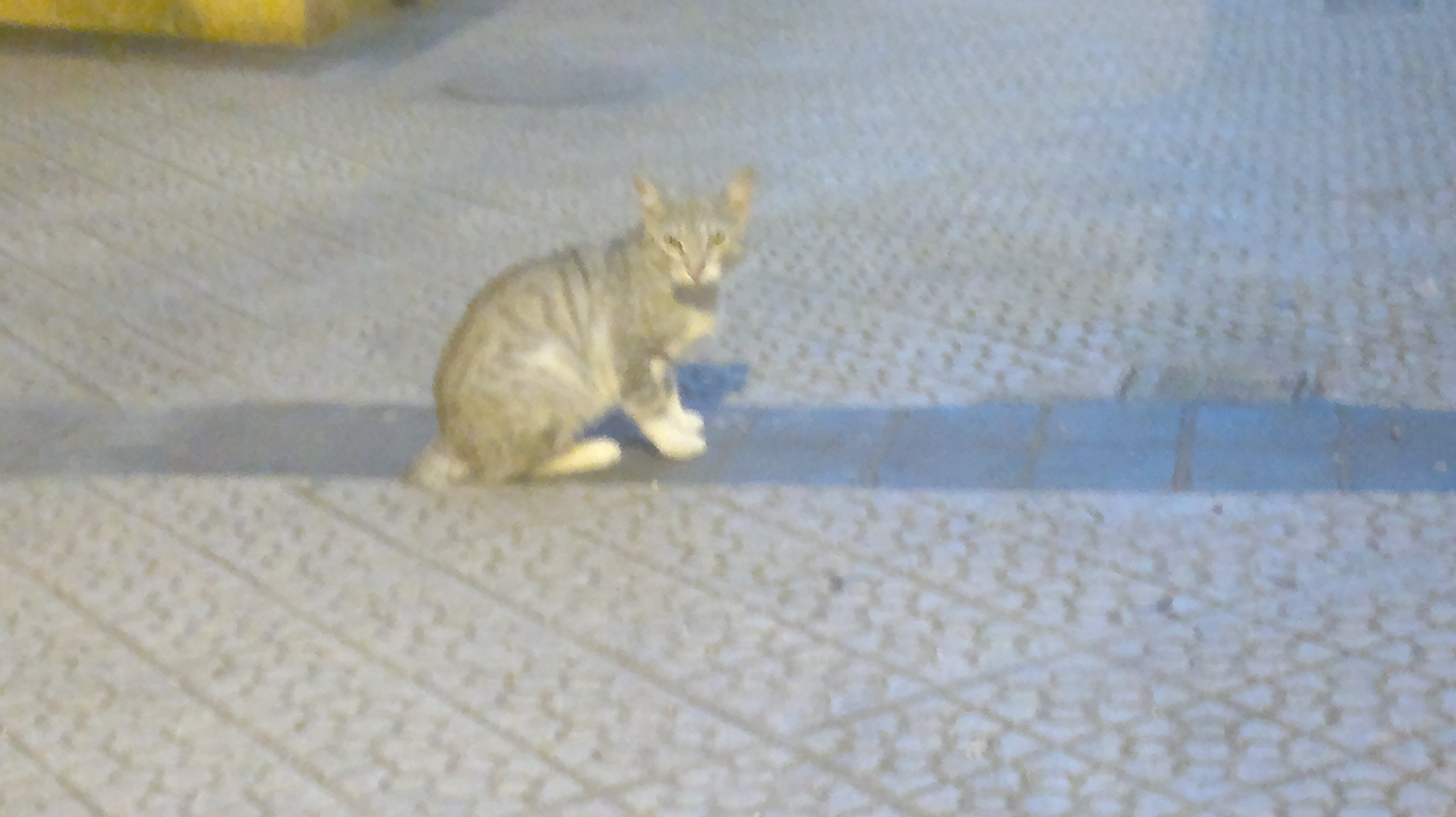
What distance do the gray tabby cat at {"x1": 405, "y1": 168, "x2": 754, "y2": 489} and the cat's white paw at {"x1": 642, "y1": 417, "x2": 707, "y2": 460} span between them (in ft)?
0.08

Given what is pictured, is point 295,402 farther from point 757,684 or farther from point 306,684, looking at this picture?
point 757,684

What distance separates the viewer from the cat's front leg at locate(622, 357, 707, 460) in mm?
3770

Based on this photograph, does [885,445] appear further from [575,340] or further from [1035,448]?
[575,340]

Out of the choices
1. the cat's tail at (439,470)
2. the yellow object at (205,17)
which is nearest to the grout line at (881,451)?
the cat's tail at (439,470)

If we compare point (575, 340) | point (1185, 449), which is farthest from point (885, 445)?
point (575, 340)

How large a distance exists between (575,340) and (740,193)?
0.62 metres

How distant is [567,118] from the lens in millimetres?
7285

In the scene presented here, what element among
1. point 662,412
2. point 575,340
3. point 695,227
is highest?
point 695,227

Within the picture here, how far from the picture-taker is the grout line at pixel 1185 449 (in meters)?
3.63

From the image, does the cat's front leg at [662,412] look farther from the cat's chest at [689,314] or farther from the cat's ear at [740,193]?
the cat's ear at [740,193]

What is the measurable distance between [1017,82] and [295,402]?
4689 millimetres

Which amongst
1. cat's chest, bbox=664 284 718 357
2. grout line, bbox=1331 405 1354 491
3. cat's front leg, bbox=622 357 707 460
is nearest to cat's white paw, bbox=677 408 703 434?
cat's front leg, bbox=622 357 707 460

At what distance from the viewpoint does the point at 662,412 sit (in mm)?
3859

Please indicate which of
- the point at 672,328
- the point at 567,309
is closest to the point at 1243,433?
the point at 672,328
